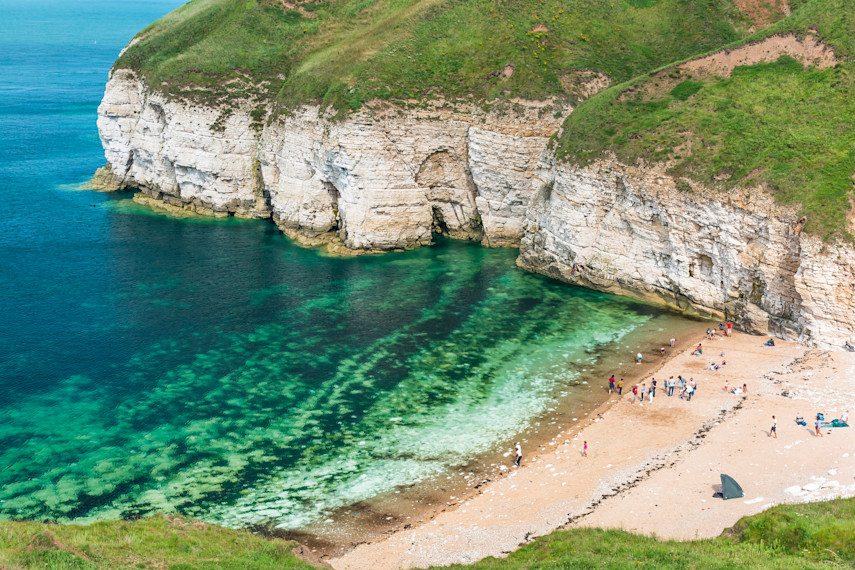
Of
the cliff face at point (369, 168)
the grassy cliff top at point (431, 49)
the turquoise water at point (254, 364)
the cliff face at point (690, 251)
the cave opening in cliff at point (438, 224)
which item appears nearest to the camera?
the turquoise water at point (254, 364)

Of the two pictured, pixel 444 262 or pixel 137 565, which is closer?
pixel 137 565

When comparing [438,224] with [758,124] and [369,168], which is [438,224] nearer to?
[369,168]

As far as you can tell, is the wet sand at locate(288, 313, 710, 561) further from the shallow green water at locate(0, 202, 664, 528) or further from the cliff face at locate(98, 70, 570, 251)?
the cliff face at locate(98, 70, 570, 251)

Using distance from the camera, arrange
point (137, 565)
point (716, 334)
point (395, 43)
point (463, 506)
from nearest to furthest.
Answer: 1. point (137, 565)
2. point (463, 506)
3. point (716, 334)
4. point (395, 43)

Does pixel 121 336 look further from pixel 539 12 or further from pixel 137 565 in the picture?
pixel 539 12

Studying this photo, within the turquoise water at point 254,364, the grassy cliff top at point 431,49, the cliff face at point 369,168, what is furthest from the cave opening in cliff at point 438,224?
the grassy cliff top at point 431,49

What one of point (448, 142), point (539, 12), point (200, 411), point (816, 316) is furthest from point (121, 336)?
point (539, 12)

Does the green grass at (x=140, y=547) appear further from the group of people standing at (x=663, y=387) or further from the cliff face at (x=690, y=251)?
the cliff face at (x=690, y=251)

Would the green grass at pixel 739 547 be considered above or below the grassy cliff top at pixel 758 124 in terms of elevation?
below

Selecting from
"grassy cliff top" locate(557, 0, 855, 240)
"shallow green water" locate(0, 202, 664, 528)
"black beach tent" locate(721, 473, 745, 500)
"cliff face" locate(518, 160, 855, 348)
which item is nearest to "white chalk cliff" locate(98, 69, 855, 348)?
"cliff face" locate(518, 160, 855, 348)
